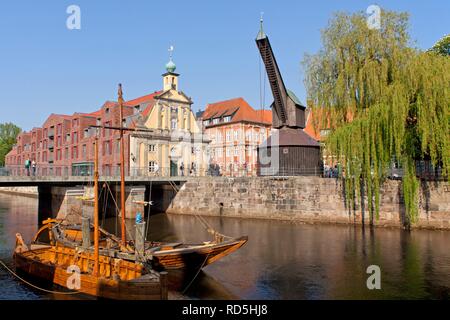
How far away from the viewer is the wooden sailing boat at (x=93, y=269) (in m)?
12.4

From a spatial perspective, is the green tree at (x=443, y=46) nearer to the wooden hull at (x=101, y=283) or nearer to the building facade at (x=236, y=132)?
the building facade at (x=236, y=132)

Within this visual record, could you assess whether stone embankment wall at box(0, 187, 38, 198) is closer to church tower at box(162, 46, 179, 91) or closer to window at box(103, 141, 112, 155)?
window at box(103, 141, 112, 155)

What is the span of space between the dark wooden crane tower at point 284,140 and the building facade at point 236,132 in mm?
26356

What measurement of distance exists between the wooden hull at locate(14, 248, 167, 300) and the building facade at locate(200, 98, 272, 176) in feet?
154

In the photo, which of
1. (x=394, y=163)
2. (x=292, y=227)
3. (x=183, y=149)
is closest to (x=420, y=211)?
(x=394, y=163)

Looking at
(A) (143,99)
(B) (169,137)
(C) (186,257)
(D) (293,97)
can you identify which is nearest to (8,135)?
(A) (143,99)

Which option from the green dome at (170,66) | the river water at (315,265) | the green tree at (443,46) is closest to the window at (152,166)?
the green dome at (170,66)

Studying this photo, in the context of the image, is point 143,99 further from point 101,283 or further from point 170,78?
point 101,283

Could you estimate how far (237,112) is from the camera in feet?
222

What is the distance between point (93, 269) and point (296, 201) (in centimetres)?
2080

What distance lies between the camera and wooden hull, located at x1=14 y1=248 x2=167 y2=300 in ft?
40.2

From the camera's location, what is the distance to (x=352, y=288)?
14609mm

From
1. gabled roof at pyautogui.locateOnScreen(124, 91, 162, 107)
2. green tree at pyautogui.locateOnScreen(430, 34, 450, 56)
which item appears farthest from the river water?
gabled roof at pyautogui.locateOnScreen(124, 91, 162, 107)

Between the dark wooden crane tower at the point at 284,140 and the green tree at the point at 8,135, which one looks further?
the green tree at the point at 8,135
